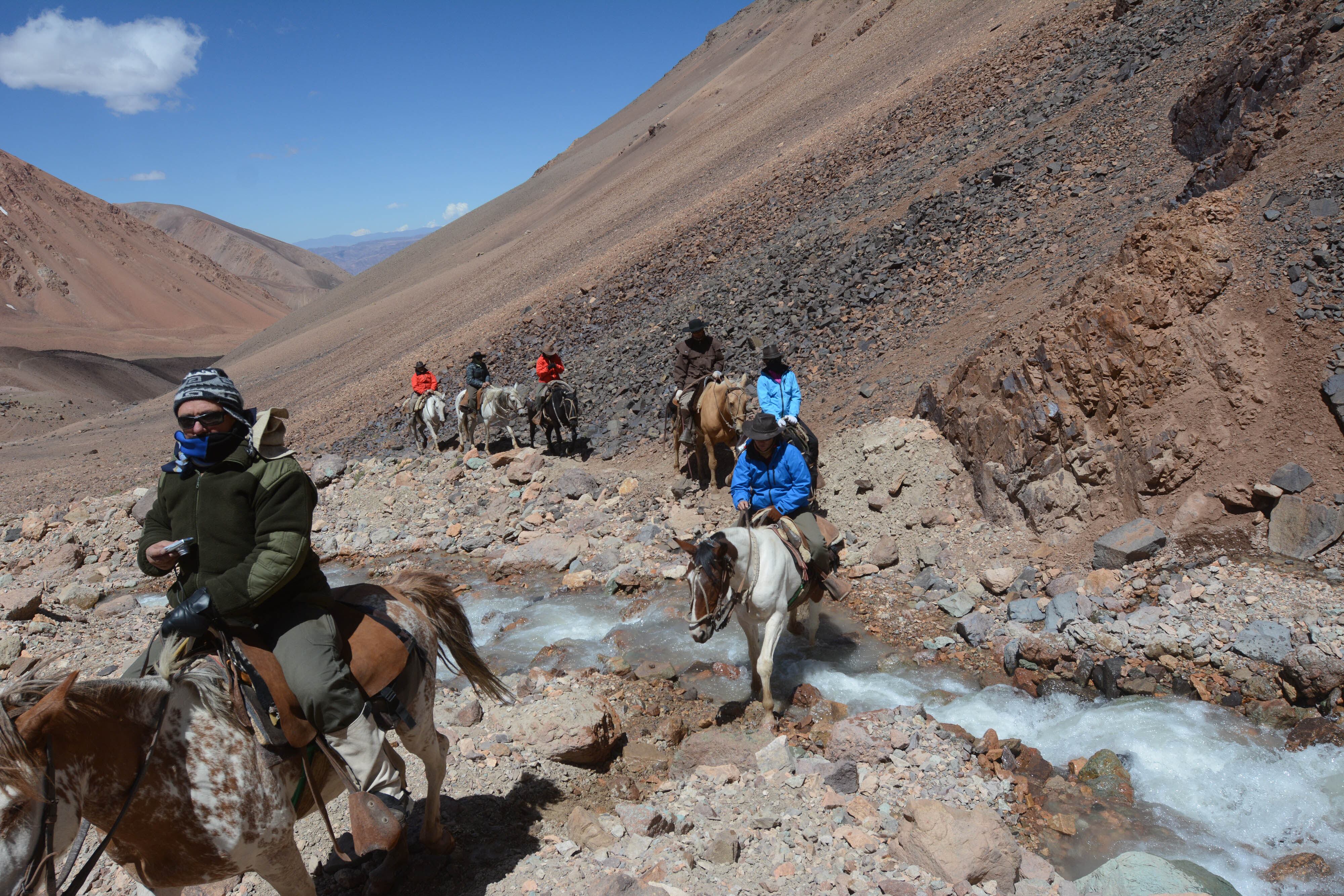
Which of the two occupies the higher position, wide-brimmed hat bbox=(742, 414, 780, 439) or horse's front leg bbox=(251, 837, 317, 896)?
wide-brimmed hat bbox=(742, 414, 780, 439)

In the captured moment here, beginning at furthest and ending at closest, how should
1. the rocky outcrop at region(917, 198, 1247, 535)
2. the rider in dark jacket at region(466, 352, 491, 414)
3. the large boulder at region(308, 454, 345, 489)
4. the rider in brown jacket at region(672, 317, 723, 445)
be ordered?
1. the rider in dark jacket at region(466, 352, 491, 414)
2. the large boulder at region(308, 454, 345, 489)
3. the rider in brown jacket at region(672, 317, 723, 445)
4. the rocky outcrop at region(917, 198, 1247, 535)

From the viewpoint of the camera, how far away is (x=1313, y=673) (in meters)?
5.10

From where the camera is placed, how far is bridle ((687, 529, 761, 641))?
5.17 meters

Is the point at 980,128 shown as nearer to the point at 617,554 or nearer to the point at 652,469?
the point at 652,469

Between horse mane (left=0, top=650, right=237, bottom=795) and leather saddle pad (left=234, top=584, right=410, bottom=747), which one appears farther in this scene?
leather saddle pad (left=234, top=584, right=410, bottom=747)

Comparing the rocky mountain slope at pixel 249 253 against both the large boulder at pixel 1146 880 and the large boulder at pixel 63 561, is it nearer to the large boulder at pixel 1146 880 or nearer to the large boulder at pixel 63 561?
the large boulder at pixel 63 561

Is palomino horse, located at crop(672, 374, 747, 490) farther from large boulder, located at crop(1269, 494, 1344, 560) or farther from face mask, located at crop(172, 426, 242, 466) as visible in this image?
face mask, located at crop(172, 426, 242, 466)

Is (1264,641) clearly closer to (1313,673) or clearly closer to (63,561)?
(1313,673)

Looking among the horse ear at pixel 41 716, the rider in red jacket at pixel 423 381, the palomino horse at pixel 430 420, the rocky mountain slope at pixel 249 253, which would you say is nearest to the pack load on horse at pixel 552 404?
the palomino horse at pixel 430 420

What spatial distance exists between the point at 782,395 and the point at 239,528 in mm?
7061

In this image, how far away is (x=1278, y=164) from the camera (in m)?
8.45

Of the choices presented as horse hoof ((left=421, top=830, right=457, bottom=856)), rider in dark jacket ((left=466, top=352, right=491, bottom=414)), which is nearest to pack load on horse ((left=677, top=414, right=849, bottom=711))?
horse hoof ((left=421, top=830, right=457, bottom=856))

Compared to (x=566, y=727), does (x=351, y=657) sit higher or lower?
higher

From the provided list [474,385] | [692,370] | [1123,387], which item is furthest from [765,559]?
[474,385]
